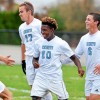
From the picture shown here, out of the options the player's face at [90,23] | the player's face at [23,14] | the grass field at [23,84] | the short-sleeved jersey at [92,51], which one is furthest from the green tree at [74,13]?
the short-sleeved jersey at [92,51]

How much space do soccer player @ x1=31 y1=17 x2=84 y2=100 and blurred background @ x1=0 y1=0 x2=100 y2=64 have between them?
19.0 meters

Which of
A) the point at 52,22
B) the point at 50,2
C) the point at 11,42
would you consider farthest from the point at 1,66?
the point at 50,2

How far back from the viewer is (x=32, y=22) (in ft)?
41.4

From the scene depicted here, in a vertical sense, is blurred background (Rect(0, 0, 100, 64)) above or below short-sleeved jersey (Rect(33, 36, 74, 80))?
below

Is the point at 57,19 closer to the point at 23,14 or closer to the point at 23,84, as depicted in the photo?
the point at 23,84

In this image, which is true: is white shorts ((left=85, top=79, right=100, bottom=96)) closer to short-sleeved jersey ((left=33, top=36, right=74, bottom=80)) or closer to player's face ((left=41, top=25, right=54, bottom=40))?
short-sleeved jersey ((left=33, top=36, right=74, bottom=80))

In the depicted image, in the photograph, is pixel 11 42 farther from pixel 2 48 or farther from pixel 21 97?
pixel 21 97

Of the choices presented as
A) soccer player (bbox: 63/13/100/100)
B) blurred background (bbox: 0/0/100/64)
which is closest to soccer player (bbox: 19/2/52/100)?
soccer player (bbox: 63/13/100/100)

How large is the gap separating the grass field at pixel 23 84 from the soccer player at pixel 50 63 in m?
3.85

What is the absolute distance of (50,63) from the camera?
1080 cm

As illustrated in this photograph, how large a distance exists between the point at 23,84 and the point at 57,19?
101ft

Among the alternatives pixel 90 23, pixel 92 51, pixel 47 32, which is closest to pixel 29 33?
pixel 47 32

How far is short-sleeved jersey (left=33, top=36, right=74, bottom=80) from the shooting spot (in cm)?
1080

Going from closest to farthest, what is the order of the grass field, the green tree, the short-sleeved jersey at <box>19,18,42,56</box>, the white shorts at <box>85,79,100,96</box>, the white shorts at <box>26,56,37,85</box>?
1. the white shorts at <box>85,79,100,96</box>
2. the white shorts at <box>26,56,37,85</box>
3. the short-sleeved jersey at <box>19,18,42,56</box>
4. the grass field
5. the green tree
